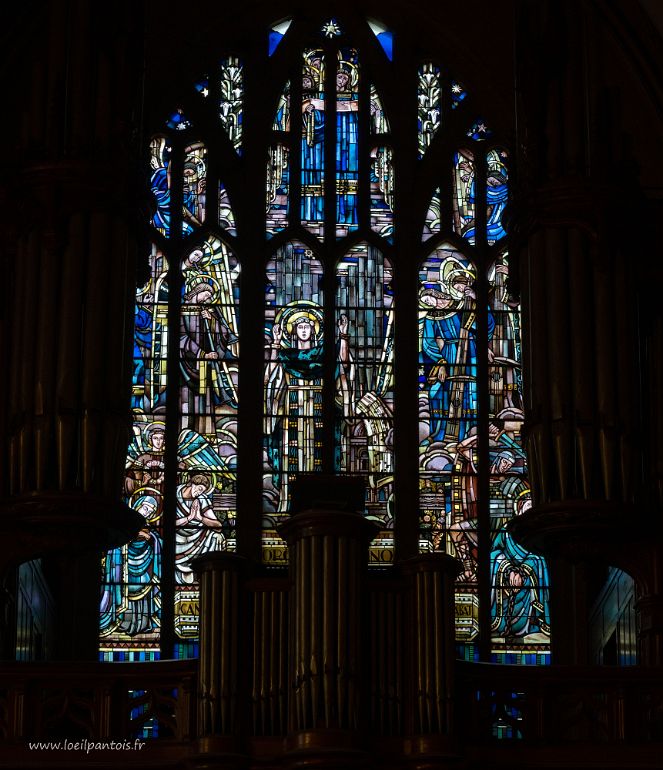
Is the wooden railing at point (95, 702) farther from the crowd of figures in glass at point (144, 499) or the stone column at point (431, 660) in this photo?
the crowd of figures in glass at point (144, 499)

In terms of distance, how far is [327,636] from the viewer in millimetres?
14500

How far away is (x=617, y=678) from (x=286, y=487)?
4.78m

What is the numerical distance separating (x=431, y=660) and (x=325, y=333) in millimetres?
5603

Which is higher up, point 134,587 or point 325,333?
point 325,333

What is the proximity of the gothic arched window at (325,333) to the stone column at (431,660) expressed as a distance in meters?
3.83

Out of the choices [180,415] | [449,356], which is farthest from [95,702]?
[449,356]

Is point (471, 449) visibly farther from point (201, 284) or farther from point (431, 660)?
point (431, 660)

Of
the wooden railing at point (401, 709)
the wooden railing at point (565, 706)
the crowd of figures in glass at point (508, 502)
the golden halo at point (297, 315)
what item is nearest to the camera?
the wooden railing at point (401, 709)

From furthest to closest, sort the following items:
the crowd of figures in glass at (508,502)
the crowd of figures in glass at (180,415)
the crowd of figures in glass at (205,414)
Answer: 1. the crowd of figures in glass at (205,414)
2. the crowd of figures in glass at (508,502)
3. the crowd of figures in glass at (180,415)

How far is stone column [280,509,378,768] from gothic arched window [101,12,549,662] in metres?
4.01

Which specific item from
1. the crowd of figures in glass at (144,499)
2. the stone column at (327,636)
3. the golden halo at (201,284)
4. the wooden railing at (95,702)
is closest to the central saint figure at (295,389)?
the golden halo at (201,284)

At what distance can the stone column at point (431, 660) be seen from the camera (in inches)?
573

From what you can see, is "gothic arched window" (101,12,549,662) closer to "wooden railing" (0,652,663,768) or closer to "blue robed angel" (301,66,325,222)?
"blue robed angel" (301,66,325,222)

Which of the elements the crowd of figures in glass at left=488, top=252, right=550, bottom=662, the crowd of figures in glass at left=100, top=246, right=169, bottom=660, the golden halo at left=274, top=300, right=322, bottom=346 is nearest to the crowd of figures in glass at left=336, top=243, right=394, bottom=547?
the golden halo at left=274, top=300, right=322, bottom=346
